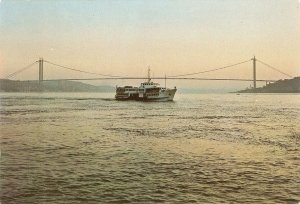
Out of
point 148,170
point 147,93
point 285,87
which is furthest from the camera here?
point 285,87

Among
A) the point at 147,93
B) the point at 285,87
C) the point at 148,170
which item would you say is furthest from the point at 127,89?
the point at 285,87

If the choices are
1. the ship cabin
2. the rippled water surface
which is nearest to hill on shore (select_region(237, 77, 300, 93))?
the ship cabin

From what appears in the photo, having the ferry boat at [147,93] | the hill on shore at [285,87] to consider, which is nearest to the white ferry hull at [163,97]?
the ferry boat at [147,93]

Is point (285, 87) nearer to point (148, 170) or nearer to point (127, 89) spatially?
point (127, 89)

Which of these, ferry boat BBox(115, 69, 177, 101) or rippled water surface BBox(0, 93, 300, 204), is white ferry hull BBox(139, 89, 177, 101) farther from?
rippled water surface BBox(0, 93, 300, 204)

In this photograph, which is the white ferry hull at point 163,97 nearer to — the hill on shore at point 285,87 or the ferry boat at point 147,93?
the ferry boat at point 147,93

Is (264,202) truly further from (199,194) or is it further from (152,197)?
(152,197)

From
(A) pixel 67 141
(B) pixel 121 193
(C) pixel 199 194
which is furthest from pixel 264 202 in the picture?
(A) pixel 67 141

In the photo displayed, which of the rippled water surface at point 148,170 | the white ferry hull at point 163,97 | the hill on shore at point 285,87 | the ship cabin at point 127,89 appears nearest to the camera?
the rippled water surface at point 148,170
